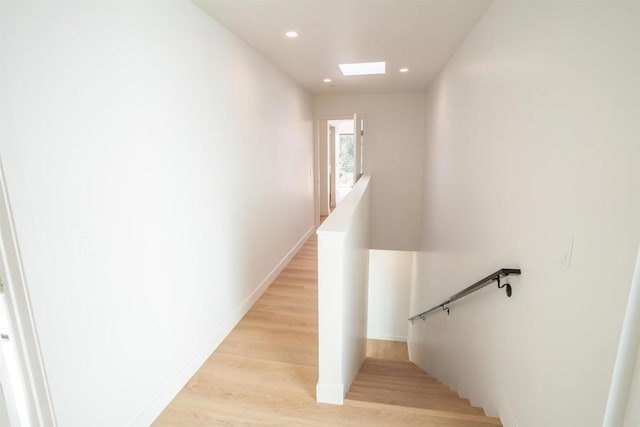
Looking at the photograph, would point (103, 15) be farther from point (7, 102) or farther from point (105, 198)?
point (105, 198)

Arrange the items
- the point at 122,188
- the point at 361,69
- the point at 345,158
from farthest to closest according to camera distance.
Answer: the point at 345,158
the point at 361,69
the point at 122,188

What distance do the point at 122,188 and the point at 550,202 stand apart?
198cm

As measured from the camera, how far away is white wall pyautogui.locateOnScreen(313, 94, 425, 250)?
6.04 metres

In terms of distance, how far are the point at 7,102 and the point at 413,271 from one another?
594 cm

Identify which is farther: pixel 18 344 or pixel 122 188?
pixel 122 188

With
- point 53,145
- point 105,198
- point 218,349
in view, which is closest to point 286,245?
point 218,349

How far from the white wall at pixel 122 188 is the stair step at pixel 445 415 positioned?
4.13 ft

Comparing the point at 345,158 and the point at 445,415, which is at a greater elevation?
the point at 345,158

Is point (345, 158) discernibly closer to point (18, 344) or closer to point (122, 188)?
point (122, 188)

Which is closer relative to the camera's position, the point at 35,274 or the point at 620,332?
the point at 620,332

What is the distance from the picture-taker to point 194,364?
7.61ft

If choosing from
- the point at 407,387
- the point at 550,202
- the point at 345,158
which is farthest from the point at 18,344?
the point at 345,158

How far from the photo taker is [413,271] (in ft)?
20.0

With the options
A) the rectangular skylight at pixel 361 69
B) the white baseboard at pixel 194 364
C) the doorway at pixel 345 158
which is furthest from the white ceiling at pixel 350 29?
the doorway at pixel 345 158
